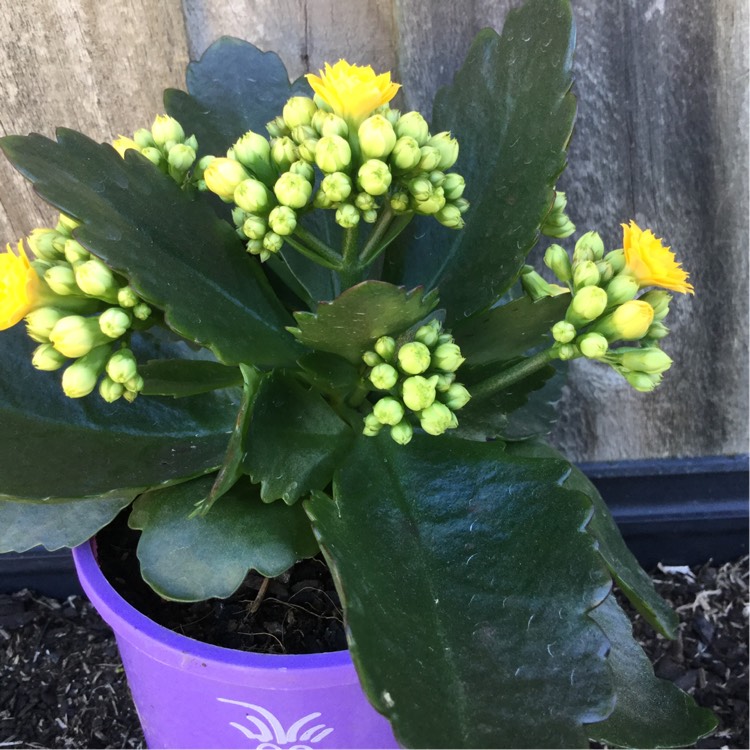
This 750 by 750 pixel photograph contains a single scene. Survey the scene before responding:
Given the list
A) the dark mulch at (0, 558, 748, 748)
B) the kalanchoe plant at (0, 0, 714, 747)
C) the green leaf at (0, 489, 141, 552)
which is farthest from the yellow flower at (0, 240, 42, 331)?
the dark mulch at (0, 558, 748, 748)

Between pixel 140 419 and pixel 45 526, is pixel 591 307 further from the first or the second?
pixel 45 526

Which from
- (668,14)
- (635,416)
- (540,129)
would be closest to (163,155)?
(540,129)

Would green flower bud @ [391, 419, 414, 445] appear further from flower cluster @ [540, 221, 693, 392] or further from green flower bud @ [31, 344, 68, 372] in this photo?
green flower bud @ [31, 344, 68, 372]

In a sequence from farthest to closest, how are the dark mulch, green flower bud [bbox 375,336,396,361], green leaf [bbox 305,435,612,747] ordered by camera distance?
the dark mulch < green flower bud [bbox 375,336,396,361] < green leaf [bbox 305,435,612,747]

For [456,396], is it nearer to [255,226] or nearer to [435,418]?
[435,418]

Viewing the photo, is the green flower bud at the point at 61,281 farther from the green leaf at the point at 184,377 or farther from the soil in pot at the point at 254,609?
the soil in pot at the point at 254,609
